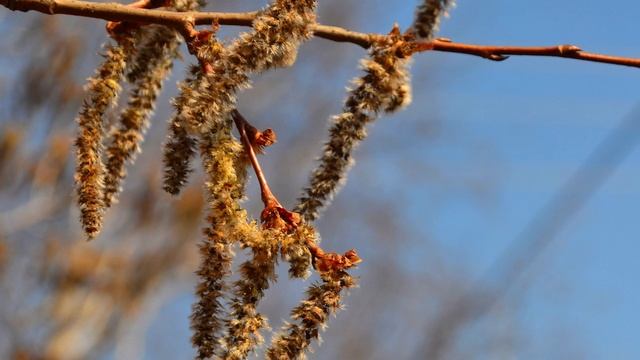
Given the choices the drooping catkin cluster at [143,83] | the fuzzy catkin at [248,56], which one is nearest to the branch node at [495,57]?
the fuzzy catkin at [248,56]

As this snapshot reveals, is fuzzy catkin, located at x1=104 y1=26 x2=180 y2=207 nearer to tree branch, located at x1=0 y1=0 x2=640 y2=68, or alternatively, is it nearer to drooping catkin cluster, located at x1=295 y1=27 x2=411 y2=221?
tree branch, located at x1=0 y1=0 x2=640 y2=68

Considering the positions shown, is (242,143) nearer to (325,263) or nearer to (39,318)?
(325,263)

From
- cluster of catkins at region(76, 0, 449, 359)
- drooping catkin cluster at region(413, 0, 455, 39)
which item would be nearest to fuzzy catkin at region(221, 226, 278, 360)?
cluster of catkins at region(76, 0, 449, 359)

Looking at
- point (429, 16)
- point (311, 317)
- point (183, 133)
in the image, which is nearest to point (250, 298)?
point (311, 317)

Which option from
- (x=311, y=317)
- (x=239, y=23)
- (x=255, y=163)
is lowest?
(x=311, y=317)

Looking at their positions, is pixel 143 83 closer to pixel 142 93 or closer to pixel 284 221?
pixel 142 93
